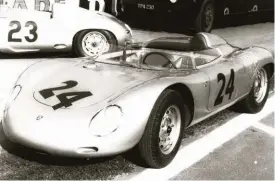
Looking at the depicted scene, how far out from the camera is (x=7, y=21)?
659 cm

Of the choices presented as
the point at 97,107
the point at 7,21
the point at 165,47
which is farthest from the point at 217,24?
the point at 97,107

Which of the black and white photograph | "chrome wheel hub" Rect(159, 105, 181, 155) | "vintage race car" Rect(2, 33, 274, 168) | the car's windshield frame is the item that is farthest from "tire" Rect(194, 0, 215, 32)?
"chrome wheel hub" Rect(159, 105, 181, 155)

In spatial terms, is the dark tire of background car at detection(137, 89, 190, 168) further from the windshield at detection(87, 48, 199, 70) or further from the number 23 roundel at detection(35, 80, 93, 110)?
the windshield at detection(87, 48, 199, 70)

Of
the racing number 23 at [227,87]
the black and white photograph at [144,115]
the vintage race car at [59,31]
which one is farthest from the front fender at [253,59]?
the vintage race car at [59,31]

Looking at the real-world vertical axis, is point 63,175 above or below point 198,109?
below

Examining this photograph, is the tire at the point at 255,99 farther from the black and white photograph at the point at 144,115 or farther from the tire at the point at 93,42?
the tire at the point at 93,42

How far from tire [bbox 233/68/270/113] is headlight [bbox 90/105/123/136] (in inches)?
85.6

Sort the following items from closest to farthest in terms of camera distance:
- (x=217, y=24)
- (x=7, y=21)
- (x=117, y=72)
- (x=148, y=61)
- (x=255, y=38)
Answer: (x=117, y=72) → (x=148, y=61) → (x=7, y=21) → (x=255, y=38) → (x=217, y=24)

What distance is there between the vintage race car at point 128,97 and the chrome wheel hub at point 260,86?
348 millimetres

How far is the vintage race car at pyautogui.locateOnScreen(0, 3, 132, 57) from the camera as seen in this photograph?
21.8ft

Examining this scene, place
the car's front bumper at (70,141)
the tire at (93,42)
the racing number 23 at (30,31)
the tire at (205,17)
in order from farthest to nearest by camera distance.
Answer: the tire at (205,17) → the tire at (93,42) → the racing number 23 at (30,31) → the car's front bumper at (70,141)

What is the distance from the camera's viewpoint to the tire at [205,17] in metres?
9.79

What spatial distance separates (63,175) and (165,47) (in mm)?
1822

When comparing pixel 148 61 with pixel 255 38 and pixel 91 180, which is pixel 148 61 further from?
pixel 255 38
